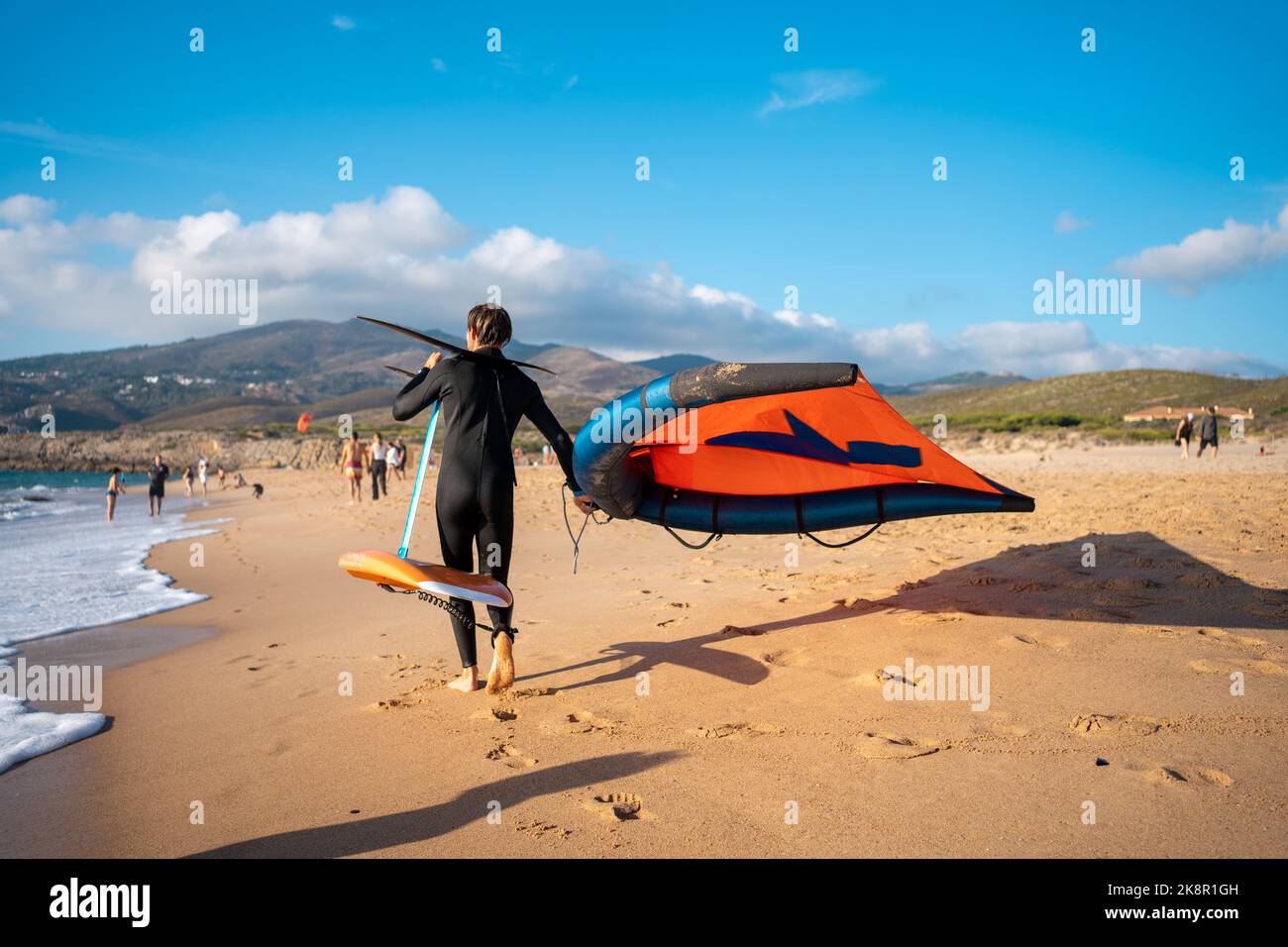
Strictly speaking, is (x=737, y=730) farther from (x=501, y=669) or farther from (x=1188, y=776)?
Answer: (x=1188, y=776)

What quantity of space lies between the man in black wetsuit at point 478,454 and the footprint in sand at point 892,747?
188 centimetres

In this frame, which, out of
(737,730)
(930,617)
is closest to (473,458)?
(737,730)

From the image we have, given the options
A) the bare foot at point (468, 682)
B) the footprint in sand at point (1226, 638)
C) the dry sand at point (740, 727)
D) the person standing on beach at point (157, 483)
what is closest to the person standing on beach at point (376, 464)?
the person standing on beach at point (157, 483)

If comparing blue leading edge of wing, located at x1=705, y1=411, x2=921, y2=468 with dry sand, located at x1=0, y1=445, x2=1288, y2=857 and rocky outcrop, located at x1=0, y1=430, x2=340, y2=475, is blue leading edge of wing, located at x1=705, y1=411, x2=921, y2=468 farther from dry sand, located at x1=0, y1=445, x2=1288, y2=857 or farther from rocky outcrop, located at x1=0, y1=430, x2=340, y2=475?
rocky outcrop, located at x1=0, y1=430, x2=340, y2=475

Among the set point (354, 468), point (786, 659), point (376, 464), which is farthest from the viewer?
point (376, 464)

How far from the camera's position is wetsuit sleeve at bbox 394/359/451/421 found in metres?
3.81

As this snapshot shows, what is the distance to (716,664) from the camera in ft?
14.2

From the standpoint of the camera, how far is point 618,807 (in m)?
2.69

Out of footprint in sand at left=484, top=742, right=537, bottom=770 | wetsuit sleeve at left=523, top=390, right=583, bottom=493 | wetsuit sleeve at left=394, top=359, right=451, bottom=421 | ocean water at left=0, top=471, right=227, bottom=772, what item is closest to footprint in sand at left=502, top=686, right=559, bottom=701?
footprint in sand at left=484, top=742, right=537, bottom=770

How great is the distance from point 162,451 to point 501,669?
8419cm

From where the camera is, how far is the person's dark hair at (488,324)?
13.0ft

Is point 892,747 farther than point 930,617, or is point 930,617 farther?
point 930,617
